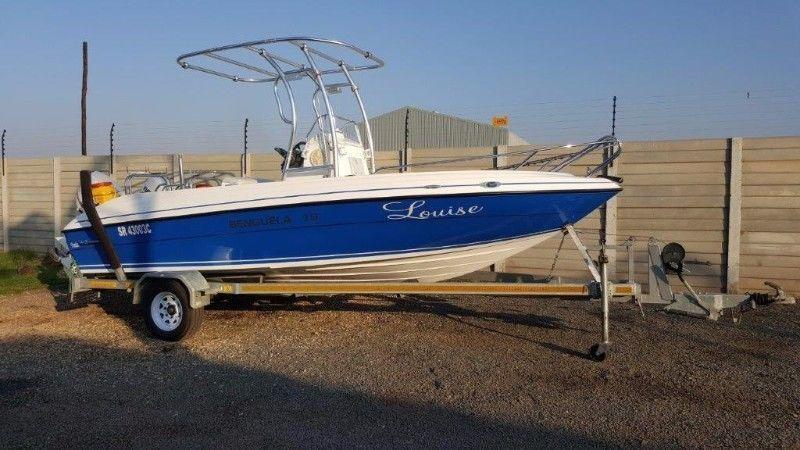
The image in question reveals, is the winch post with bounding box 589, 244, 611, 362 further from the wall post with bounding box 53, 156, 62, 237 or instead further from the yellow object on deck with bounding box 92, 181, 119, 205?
the wall post with bounding box 53, 156, 62, 237

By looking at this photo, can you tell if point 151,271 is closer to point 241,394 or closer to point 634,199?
point 241,394

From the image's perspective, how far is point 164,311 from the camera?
6.59m

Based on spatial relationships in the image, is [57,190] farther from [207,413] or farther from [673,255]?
[673,255]

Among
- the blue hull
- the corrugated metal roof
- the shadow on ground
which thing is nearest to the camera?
the shadow on ground

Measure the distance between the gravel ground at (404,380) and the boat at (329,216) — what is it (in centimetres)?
69

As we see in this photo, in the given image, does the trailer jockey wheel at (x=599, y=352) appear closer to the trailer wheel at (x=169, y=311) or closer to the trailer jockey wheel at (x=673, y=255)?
the trailer jockey wheel at (x=673, y=255)

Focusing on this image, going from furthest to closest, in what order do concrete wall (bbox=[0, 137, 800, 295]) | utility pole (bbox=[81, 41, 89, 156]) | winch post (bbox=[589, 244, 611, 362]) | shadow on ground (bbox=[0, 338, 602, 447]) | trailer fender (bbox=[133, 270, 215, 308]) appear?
utility pole (bbox=[81, 41, 89, 156])
concrete wall (bbox=[0, 137, 800, 295])
trailer fender (bbox=[133, 270, 215, 308])
winch post (bbox=[589, 244, 611, 362])
shadow on ground (bbox=[0, 338, 602, 447])

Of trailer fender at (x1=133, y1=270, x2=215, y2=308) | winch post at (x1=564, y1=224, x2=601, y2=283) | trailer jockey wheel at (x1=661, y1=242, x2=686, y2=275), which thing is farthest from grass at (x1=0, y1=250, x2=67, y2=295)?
trailer jockey wheel at (x1=661, y1=242, x2=686, y2=275)

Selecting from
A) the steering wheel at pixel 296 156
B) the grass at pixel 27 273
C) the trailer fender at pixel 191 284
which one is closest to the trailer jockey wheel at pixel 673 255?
the steering wheel at pixel 296 156

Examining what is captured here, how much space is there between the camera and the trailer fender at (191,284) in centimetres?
628

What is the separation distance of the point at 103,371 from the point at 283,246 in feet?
5.87

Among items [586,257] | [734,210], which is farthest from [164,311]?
[734,210]

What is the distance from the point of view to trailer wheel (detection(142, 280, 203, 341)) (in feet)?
20.9

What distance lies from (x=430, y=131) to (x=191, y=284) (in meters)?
18.2
